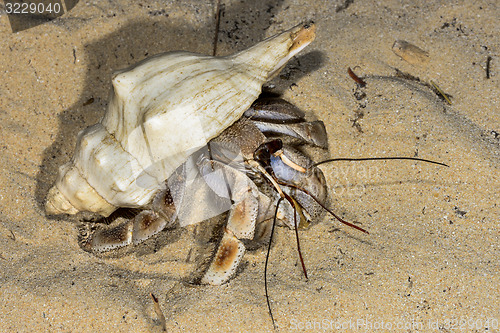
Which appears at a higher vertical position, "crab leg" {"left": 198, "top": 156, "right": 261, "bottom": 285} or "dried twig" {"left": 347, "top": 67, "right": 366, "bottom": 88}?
"dried twig" {"left": 347, "top": 67, "right": 366, "bottom": 88}

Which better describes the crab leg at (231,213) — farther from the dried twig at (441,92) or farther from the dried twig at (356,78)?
the dried twig at (441,92)

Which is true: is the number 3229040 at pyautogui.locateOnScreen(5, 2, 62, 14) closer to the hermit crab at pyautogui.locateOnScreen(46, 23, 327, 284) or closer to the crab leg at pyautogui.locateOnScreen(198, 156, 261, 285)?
the hermit crab at pyautogui.locateOnScreen(46, 23, 327, 284)

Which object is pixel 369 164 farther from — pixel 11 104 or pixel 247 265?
pixel 11 104

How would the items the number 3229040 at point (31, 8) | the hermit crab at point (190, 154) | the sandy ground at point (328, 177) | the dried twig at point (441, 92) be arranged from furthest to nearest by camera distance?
the number 3229040 at point (31, 8) < the dried twig at point (441, 92) < the hermit crab at point (190, 154) < the sandy ground at point (328, 177)

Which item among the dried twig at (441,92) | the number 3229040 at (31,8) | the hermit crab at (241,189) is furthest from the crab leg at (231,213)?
the number 3229040 at (31,8)

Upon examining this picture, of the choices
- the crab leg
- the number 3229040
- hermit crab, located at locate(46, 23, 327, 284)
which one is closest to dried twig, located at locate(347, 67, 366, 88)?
hermit crab, located at locate(46, 23, 327, 284)

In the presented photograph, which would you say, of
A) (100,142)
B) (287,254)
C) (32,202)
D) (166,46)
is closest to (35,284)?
(32,202)

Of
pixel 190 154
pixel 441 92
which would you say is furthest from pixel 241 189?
pixel 441 92
